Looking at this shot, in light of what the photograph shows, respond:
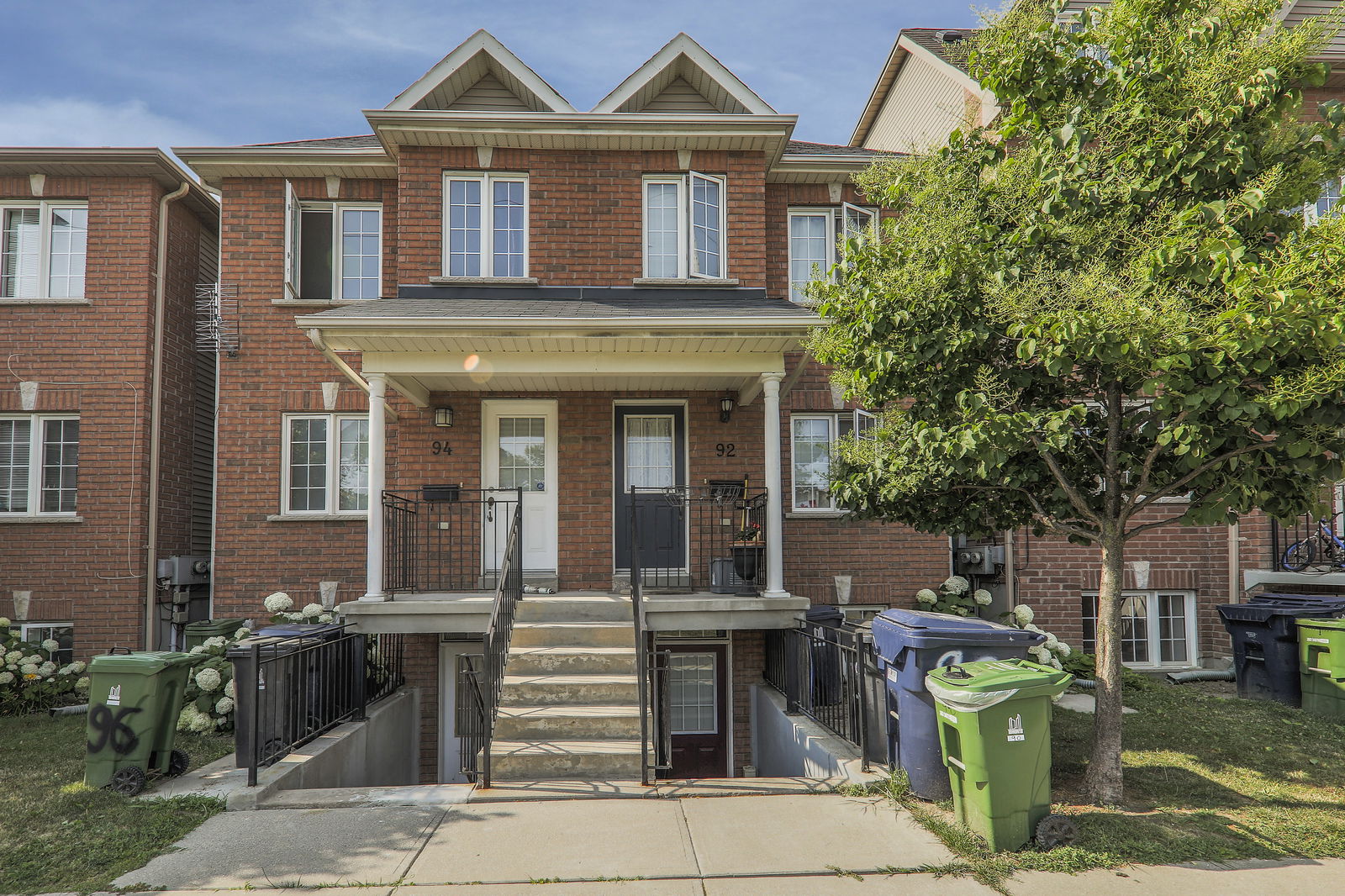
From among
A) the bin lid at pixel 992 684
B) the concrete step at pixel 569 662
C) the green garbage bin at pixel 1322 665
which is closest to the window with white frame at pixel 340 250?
the concrete step at pixel 569 662

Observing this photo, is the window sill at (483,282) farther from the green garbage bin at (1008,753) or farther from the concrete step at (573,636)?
the green garbage bin at (1008,753)

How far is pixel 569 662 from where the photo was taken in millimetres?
6926

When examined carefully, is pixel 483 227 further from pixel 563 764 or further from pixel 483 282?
pixel 563 764

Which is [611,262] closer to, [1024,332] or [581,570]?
[581,570]

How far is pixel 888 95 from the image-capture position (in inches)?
568

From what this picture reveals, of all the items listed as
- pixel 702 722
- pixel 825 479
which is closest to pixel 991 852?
pixel 702 722

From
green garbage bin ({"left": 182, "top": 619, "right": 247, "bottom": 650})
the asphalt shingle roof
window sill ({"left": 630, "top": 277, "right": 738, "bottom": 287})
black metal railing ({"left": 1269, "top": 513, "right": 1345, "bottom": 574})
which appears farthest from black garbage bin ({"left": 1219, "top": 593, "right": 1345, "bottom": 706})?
green garbage bin ({"left": 182, "top": 619, "right": 247, "bottom": 650})

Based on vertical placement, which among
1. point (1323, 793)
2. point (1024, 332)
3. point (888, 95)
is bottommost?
point (1323, 793)

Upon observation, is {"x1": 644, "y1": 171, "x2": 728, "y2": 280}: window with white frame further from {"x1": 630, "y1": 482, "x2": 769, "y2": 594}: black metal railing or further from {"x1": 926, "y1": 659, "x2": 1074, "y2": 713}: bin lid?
{"x1": 926, "y1": 659, "x2": 1074, "y2": 713}: bin lid

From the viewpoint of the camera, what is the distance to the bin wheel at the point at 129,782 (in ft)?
17.4

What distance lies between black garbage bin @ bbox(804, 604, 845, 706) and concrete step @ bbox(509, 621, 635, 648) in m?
1.67

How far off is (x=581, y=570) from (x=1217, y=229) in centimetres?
699

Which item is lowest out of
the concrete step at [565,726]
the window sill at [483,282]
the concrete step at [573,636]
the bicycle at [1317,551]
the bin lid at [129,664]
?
the concrete step at [565,726]

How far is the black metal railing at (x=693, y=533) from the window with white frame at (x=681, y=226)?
268cm
